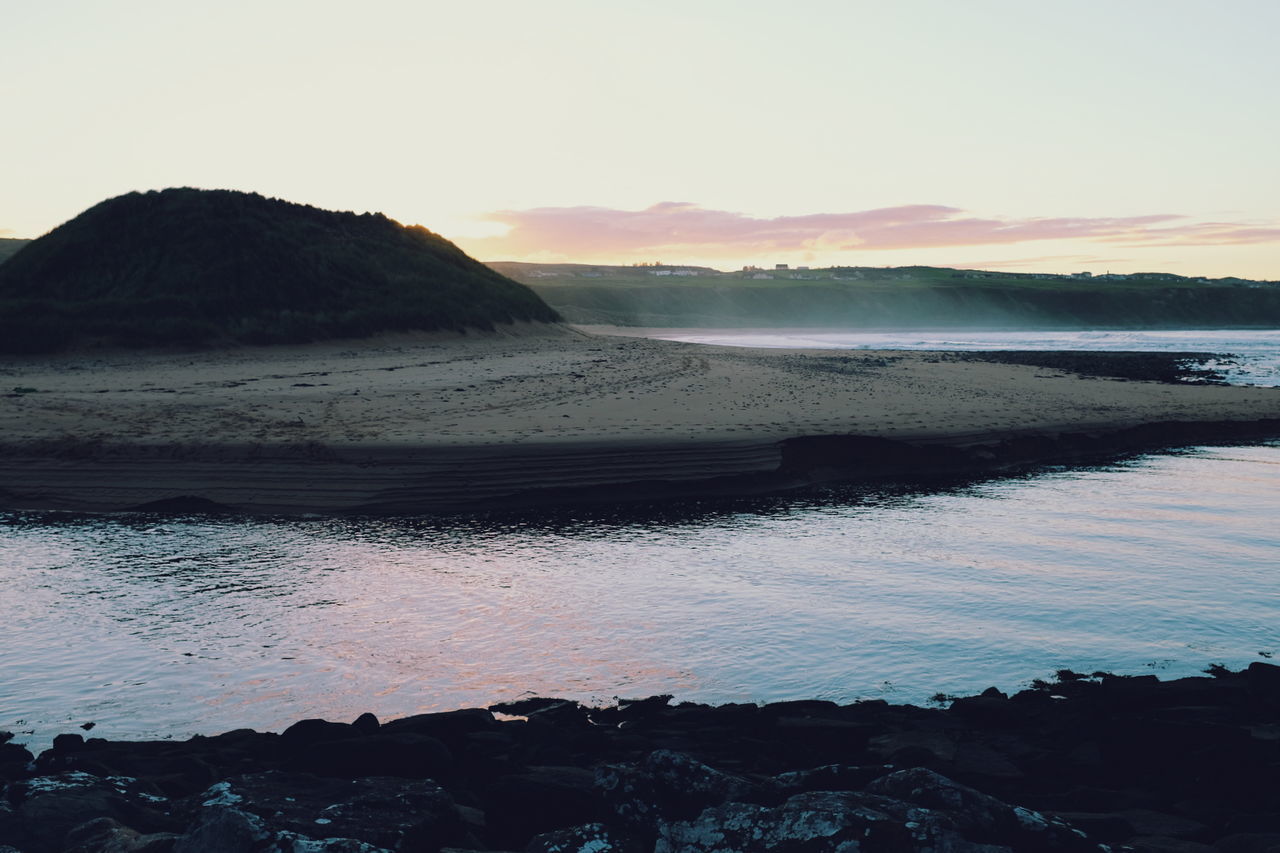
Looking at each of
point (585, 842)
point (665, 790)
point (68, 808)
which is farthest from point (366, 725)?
point (665, 790)

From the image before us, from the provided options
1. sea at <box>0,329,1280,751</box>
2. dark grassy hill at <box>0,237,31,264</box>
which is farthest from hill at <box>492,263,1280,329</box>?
sea at <box>0,329,1280,751</box>

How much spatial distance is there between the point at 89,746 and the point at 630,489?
31.2ft

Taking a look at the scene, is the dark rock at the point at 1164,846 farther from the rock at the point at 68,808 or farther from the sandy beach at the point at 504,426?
the sandy beach at the point at 504,426

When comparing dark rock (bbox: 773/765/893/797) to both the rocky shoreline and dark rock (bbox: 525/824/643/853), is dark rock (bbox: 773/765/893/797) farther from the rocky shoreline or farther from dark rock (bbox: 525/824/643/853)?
dark rock (bbox: 525/824/643/853)

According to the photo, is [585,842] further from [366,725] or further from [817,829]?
[366,725]

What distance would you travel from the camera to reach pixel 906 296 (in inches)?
4754

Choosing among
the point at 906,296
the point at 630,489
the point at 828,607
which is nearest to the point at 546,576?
the point at 828,607

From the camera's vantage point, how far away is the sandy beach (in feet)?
50.3

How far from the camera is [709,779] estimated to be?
4930 millimetres

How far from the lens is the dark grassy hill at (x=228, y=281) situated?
99.8ft

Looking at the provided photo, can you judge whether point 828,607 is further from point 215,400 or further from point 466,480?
point 215,400

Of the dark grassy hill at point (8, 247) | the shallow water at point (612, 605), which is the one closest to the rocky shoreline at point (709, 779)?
the shallow water at point (612, 605)

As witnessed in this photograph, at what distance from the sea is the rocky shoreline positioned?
30.6 inches

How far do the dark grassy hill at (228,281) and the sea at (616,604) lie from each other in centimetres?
1729
